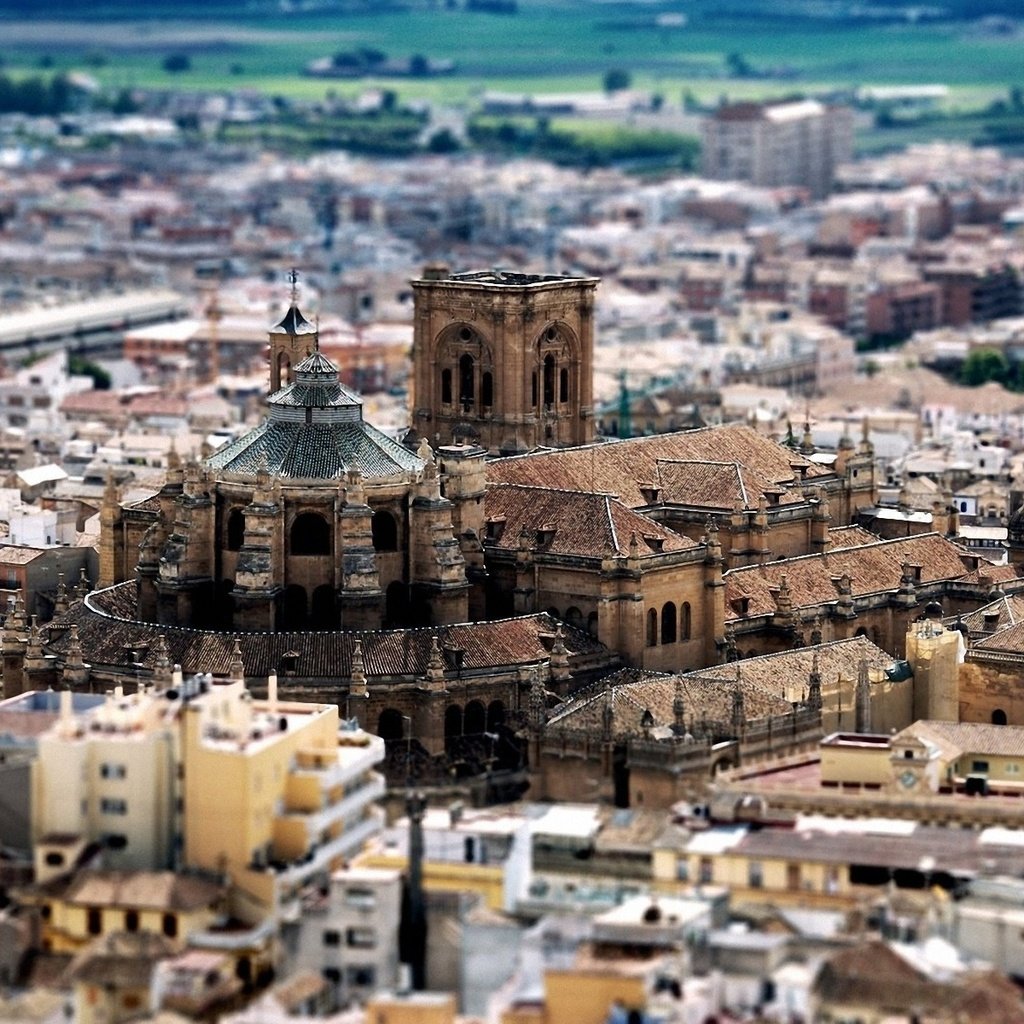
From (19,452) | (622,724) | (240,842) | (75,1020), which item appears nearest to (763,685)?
(622,724)

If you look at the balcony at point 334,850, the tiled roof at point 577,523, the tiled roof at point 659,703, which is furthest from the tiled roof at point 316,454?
the balcony at point 334,850

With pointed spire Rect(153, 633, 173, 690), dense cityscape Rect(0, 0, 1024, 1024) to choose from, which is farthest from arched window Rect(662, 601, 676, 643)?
pointed spire Rect(153, 633, 173, 690)

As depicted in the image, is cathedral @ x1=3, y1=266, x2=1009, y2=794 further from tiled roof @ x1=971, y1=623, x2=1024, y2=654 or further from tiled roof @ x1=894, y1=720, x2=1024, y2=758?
tiled roof @ x1=971, y1=623, x2=1024, y2=654

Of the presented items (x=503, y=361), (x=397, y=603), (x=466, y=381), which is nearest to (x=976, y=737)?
(x=397, y=603)

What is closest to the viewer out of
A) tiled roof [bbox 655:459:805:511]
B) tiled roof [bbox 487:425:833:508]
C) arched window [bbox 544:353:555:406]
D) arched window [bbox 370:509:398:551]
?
arched window [bbox 370:509:398:551]

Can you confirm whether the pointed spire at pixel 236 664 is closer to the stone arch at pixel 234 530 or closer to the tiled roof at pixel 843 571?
the stone arch at pixel 234 530
